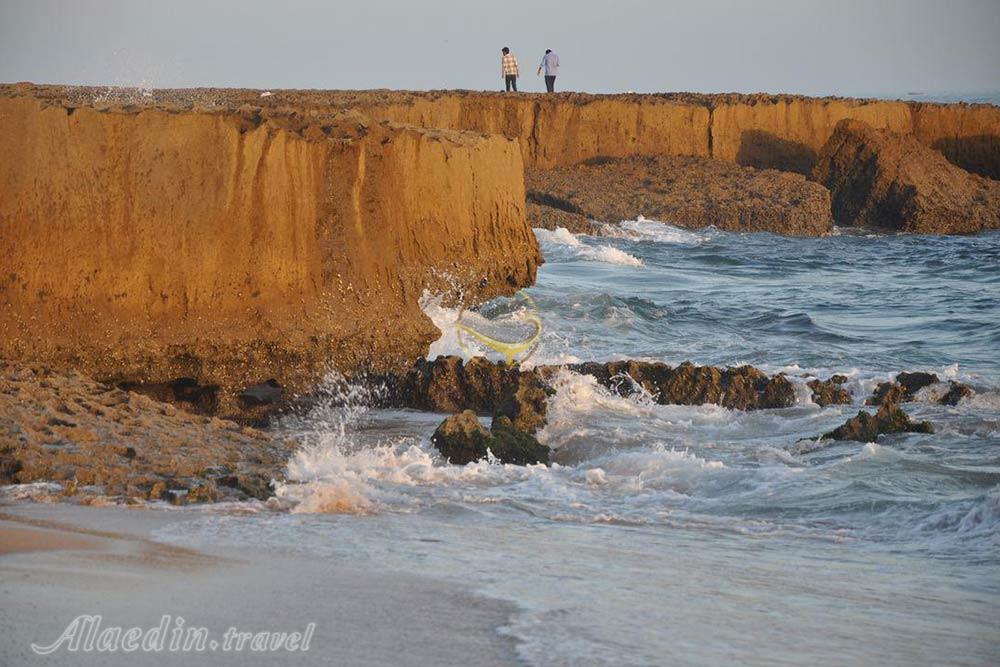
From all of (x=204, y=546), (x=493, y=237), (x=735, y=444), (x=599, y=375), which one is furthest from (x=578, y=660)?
(x=493, y=237)

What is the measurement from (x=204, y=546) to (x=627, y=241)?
18.3 meters

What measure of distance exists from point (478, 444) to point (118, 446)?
2.08 m

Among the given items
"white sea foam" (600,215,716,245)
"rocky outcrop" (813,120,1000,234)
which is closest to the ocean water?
"white sea foam" (600,215,716,245)

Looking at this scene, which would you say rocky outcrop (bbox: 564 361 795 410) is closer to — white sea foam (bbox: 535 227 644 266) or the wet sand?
the wet sand

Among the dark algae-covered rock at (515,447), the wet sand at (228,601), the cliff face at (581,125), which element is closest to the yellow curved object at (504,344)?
the dark algae-covered rock at (515,447)

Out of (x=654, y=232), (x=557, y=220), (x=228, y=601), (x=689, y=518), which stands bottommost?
(x=689, y=518)

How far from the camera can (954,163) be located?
30.7 metres

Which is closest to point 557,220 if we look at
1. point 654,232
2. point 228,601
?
point 654,232

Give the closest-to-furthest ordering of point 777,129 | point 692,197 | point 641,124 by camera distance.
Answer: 1. point 692,197
2. point 641,124
3. point 777,129

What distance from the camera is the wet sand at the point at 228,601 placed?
13.3ft

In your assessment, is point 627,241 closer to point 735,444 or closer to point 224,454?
point 735,444

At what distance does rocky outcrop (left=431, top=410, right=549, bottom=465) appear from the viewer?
7.75 meters

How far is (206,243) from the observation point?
913 centimetres

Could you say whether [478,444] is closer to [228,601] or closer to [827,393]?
[228,601]
